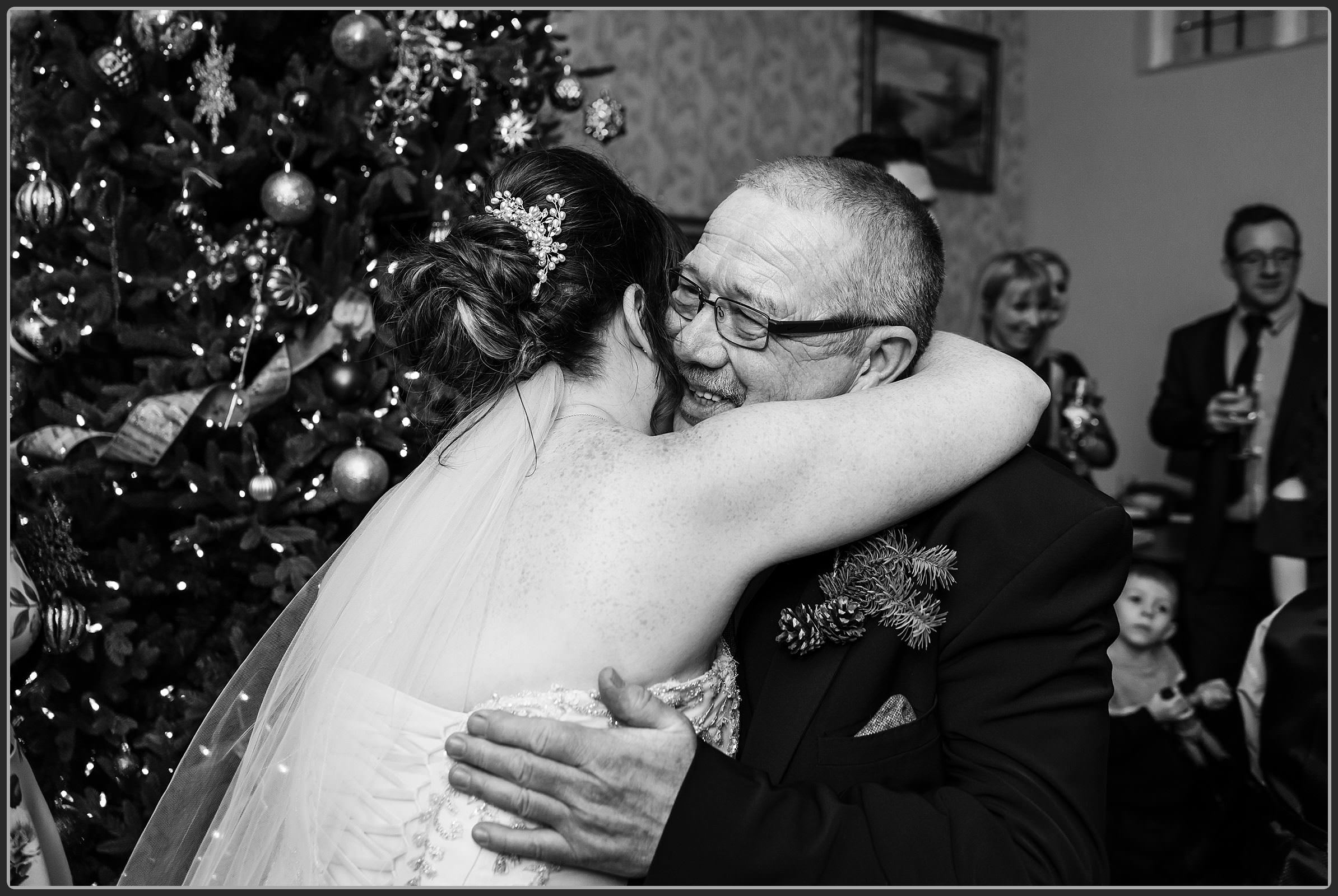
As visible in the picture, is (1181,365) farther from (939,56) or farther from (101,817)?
(101,817)

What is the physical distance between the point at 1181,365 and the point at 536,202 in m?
3.83

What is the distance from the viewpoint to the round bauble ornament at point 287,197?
2297mm

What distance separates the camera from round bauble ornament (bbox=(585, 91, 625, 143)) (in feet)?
8.58

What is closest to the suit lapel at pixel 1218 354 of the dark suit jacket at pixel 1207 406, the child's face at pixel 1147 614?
the dark suit jacket at pixel 1207 406

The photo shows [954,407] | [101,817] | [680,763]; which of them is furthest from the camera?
[101,817]

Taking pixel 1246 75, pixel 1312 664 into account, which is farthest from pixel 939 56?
pixel 1312 664

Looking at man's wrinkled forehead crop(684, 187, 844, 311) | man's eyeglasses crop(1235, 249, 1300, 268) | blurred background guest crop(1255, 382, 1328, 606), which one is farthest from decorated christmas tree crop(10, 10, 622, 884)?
man's eyeglasses crop(1235, 249, 1300, 268)

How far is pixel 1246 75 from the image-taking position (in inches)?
224

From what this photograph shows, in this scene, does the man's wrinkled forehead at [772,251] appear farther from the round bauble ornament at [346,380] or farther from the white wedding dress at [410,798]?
the round bauble ornament at [346,380]

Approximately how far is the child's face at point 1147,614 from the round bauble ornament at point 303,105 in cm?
279

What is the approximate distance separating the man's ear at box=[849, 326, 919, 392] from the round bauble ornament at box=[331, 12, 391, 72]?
4.66 feet

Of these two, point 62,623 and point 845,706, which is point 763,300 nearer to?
point 845,706

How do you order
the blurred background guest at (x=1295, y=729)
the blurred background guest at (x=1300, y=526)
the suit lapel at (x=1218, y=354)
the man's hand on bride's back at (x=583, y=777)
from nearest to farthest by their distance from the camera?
the man's hand on bride's back at (x=583, y=777)
the blurred background guest at (x=1295, y=729)
the blurred background guest at (x=1300, y=526)
the suit lapel at (x=1218, y=354)

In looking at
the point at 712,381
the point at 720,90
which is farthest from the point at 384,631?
the point at 720,90
